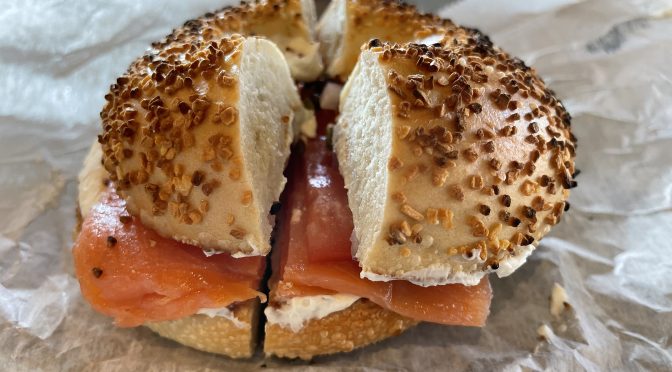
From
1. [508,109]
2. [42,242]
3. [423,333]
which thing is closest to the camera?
[508,109]

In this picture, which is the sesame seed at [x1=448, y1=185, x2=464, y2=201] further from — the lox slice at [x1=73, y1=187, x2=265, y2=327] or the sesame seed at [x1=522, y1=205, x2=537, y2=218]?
the lox slice at [x1=73, y1=187, x2=265, y2=327]

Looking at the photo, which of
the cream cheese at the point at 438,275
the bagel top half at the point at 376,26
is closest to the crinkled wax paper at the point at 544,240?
the cream cheese at the point at 438,275

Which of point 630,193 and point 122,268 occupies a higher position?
point 122,268

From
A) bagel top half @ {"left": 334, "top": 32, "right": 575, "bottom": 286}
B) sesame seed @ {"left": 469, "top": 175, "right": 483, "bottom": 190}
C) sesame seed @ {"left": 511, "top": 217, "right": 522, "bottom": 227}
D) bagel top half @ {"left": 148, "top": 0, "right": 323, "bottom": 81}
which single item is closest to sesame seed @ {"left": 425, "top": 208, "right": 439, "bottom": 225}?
bagel top half @ {"left": 334, "top": 32, "right": 575, "bottom": 286}

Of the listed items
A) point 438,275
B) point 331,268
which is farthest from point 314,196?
point 438,275

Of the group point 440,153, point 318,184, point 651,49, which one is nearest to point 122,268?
point 318,184

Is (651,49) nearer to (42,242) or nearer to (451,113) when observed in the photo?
(451,113)
